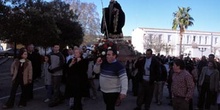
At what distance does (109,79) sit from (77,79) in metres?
2.22

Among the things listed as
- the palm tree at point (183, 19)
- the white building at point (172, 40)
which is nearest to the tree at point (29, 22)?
the palm tree at point (183, 19)

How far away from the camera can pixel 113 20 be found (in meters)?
12.2

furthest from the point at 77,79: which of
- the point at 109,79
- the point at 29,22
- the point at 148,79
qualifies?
the point at 29,22

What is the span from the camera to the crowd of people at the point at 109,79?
6391 mm

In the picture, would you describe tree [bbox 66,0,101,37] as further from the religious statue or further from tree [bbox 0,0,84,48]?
the religious statue

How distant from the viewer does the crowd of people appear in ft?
21.0

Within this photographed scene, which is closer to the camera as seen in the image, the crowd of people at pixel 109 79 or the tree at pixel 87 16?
the crowd of people at pixel 109 79

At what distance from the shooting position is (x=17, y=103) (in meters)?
10.2

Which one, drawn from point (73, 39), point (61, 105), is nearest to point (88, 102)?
point (61, 105)

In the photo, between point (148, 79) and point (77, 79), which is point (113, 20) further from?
point (77, 79)

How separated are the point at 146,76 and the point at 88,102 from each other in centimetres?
229

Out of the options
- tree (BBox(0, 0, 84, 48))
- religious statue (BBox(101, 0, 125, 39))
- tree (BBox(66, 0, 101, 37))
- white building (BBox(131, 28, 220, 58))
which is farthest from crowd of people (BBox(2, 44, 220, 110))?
white building (BBox(131, 28, 220, 58))

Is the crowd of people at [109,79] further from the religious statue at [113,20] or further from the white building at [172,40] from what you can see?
the white building at [172,40]

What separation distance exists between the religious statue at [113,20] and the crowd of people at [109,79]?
1.19m
